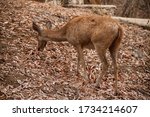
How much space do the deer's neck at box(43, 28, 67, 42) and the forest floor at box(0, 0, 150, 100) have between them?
0.56 metres

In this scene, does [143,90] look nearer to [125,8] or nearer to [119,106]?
[119,106]

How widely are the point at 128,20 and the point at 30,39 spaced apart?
4659mm

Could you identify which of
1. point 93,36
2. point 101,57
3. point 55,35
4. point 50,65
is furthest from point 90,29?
point 50,65

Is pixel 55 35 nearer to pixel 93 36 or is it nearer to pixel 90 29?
pixel 90 29

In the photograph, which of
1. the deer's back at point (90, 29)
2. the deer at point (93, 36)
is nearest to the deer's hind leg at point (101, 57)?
the deer at point (93, 36)

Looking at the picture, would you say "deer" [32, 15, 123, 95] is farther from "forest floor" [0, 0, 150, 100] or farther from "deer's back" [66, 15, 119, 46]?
"forest floor" [0, 0, 150, 100]

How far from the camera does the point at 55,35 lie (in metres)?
11.2

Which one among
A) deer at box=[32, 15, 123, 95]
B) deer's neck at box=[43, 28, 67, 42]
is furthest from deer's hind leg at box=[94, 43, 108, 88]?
deer's neck at box=[43, 28, 67, 42]

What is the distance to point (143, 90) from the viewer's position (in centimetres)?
1162

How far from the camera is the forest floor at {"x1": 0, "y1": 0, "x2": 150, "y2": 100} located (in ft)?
33.6

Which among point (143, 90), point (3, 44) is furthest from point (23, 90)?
point (143, 90)

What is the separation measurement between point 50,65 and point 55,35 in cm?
71

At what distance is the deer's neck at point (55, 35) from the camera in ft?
36.7

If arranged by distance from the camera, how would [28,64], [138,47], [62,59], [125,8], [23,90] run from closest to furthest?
[23,90], [28,64], [62,59], [138,47], [125,8]
